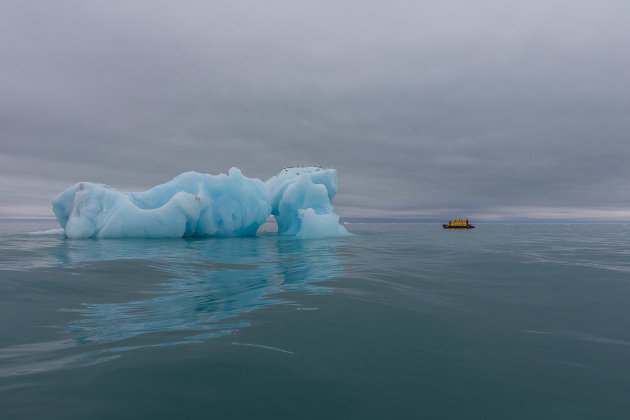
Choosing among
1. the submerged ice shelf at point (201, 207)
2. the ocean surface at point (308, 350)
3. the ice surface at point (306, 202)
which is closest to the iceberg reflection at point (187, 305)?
the ocean surface at point (308, 350)

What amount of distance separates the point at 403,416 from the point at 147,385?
199 centimetres

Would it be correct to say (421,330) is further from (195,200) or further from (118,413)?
(195,200)

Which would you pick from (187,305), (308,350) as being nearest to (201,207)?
(187,305)

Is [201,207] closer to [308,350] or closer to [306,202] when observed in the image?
[306,202]

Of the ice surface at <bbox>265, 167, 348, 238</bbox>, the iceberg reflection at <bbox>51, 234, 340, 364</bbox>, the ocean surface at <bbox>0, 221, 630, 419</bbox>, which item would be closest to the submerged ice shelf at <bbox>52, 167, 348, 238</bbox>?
the ice surface at <bbox>265, 167, 348, 238</bbox>

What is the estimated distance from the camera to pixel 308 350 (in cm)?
314

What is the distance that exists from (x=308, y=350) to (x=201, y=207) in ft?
62.1

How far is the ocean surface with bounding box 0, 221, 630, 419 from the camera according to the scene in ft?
7.27

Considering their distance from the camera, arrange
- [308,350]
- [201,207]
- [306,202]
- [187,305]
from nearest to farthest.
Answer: [308,350]
[187,305]
[201,207]
[306,202]

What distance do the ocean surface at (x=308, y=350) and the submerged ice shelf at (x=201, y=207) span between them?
13153 millimetres

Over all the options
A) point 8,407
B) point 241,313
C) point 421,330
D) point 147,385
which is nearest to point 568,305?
point 421,330

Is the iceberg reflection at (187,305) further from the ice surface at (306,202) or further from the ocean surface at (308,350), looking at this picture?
the ice surface at (306,202)

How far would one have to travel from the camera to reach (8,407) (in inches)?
82.0

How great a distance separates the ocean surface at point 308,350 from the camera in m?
2.22
